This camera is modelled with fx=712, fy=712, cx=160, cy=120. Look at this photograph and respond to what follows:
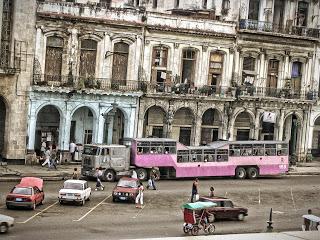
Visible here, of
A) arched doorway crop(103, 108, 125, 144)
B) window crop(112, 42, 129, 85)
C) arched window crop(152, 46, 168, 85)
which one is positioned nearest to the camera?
window crop(112, 42, 129, 85)

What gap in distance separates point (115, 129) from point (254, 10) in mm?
16836

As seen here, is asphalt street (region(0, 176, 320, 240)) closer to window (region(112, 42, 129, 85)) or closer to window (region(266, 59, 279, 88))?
window (region(112, 42, 129, 85))

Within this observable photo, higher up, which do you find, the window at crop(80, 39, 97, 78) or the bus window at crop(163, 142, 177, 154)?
the window at crop(80, 39, 97, 78)

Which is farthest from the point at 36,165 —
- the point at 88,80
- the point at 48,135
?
the point at 88,80

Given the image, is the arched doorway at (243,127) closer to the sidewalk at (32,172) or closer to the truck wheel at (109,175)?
the sidewalk at (32,172)

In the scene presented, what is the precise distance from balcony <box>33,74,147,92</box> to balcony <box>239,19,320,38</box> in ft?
36.4

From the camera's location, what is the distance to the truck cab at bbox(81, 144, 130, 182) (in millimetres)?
46031

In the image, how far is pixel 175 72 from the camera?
56812 millimetres

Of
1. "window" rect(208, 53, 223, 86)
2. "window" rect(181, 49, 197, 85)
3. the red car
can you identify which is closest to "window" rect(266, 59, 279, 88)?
"window" rect(208, 53, 223, 86)

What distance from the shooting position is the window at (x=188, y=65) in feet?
188

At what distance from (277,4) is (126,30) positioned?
16116mm

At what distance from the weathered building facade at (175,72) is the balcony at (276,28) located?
11 centimetres

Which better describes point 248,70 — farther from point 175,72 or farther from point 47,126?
point 47,126

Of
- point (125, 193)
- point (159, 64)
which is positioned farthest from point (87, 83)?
point (125, 193)
